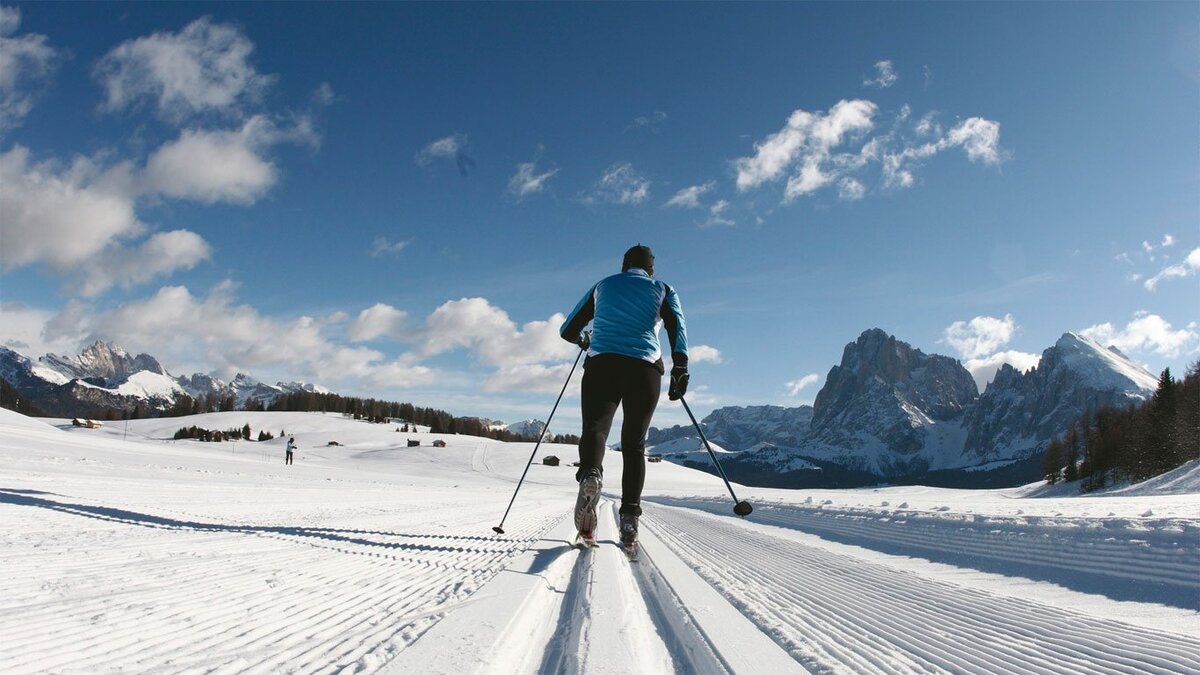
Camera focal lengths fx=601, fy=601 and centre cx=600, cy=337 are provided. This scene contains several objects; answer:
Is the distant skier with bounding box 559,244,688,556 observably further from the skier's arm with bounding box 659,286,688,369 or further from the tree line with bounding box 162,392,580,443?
the tree line with bounding box 162,392,580,443

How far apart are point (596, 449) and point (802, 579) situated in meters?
1.55

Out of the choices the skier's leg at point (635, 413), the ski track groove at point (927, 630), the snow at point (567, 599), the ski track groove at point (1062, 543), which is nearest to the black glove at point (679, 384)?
the skier's leg at point (635, 413)

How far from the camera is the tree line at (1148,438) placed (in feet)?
177

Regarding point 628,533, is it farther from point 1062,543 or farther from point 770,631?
point 1062,543

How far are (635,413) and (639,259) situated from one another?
4.57 feet

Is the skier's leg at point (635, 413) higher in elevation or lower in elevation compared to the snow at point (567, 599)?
higher

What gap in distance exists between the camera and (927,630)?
218 cm

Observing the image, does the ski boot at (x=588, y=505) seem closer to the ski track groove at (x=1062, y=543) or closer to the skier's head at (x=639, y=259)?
the skier's head at (x=639, y=259)

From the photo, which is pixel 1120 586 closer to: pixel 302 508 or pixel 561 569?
pixel 561 569

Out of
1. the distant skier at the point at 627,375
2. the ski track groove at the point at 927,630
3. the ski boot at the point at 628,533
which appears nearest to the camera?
the ski track groove at the point at 927,630

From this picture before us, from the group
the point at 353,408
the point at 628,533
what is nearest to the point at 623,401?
the point at 628,533

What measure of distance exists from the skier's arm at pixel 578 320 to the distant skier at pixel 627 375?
12.5 inches

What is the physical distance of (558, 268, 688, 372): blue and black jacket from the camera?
4621 millimetres

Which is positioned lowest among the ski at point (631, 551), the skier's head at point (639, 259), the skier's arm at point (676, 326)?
the ski at point (631, 551)
